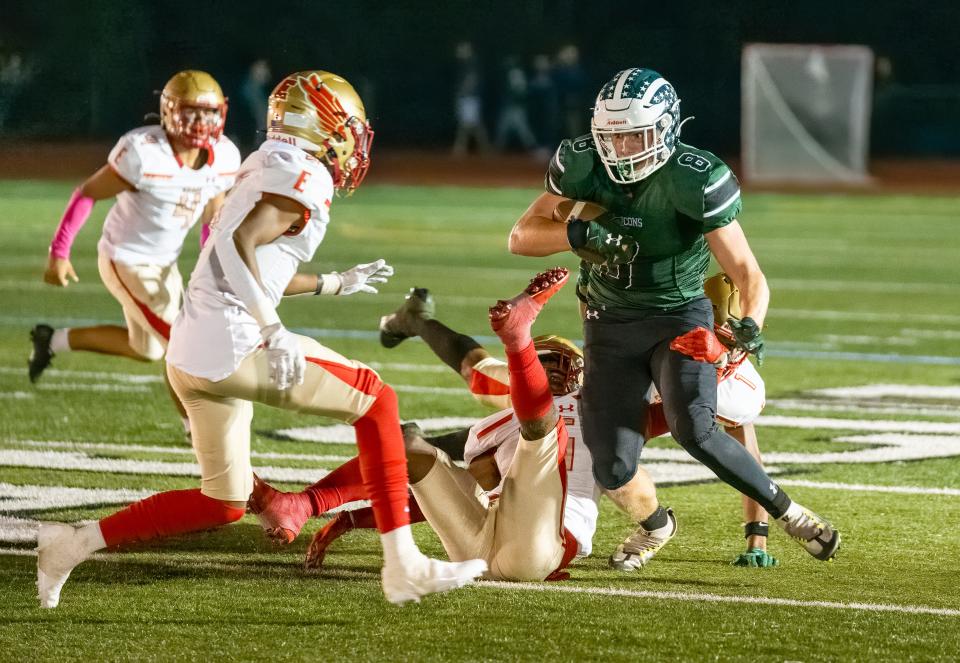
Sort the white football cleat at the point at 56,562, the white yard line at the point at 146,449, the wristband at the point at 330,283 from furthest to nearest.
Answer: the white yard line at the point at 146,449, the wristband at the point at 330,283, the white football cleat at the point at 56,562

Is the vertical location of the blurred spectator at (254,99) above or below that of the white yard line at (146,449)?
below

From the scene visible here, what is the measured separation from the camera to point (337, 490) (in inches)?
213

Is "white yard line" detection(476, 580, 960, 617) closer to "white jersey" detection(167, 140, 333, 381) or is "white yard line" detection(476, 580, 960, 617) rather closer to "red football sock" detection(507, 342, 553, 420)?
"red football sock" detection(507, 342, 553, 420)

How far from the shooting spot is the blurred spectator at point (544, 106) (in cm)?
3300

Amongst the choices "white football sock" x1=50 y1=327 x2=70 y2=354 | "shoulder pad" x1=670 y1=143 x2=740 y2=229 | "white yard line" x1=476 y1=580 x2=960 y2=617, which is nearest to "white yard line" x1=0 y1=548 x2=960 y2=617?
"white yard line" x1=476 y1=580 x2=960 y2=617

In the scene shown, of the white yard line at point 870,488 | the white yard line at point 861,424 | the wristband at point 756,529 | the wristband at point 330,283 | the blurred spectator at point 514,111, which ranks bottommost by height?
the blurred spectator at point 514,111

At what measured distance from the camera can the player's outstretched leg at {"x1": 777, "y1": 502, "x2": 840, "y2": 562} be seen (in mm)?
5121

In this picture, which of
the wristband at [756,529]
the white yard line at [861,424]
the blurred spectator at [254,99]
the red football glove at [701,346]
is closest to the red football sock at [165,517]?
the red football glove at [701,346]

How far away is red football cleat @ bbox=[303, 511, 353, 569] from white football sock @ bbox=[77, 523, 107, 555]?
0.71 meters

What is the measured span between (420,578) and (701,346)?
3.54 ft

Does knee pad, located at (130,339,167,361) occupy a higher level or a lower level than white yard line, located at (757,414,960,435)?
higher

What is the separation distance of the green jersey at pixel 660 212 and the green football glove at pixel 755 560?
0.79m

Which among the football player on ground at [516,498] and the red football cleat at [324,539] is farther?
the red football cleat at [324,539]

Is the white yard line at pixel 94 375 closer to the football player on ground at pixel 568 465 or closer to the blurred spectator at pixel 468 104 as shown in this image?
the football player on ground at pixel 568 465
